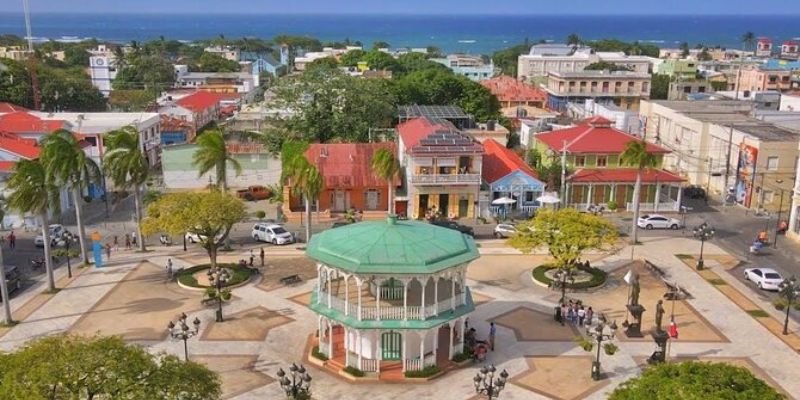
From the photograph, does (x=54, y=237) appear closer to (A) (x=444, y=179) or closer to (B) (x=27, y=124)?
(B) (x=27, y=124)

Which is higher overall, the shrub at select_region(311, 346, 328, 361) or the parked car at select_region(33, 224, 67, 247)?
the parked car at select_region(33, 224, 67, 247)

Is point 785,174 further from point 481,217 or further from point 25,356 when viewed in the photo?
point 25,356

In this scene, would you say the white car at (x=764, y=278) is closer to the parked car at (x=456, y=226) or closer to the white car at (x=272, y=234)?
the parked car at (x=456, y=226)

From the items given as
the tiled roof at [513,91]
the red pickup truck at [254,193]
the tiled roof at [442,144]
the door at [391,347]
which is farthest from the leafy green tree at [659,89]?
the door at [391,347]

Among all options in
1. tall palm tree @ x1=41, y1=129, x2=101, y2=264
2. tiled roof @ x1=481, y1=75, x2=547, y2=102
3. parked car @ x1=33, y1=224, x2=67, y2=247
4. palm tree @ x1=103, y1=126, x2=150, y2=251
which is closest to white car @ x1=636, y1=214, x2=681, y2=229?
palm tree @ x1=103, y1=126, x2=150, y2=251

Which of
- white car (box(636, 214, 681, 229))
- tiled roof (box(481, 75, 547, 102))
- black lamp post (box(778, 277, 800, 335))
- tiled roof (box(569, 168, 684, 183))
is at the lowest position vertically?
white car (box(636, 214, 681, 229))

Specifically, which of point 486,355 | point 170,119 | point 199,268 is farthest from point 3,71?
point 486,355

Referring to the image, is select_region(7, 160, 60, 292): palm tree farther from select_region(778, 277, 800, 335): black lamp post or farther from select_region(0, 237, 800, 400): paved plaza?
select_region(778, 277, 800, 335): black lamp post

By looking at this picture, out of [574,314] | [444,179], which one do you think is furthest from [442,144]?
[574,314]
